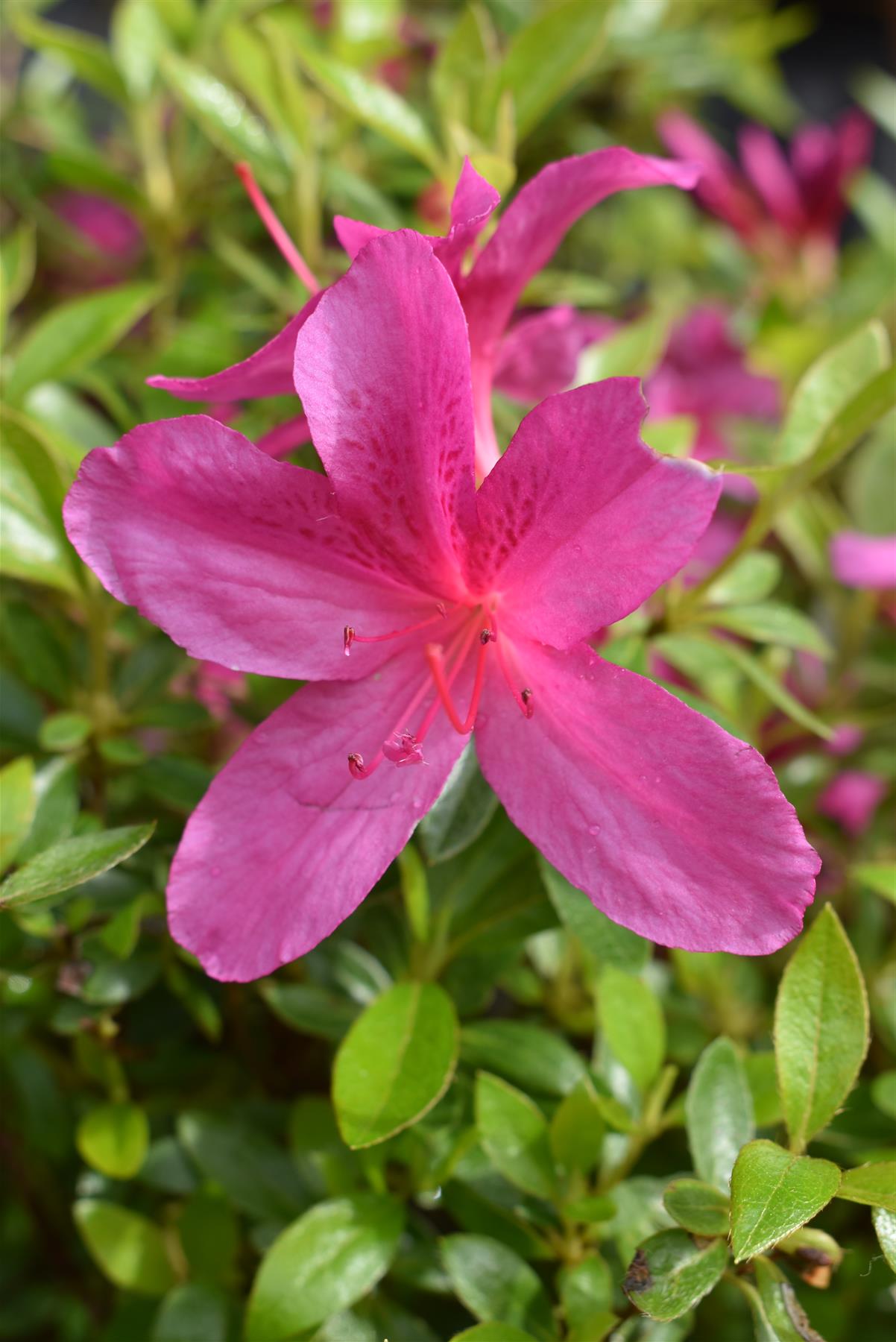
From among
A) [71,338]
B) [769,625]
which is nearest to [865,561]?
[769,625]

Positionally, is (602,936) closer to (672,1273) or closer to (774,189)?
(672,1273)

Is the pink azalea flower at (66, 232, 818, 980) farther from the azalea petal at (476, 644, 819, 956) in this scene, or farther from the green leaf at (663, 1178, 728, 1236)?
the green leaf at (663, 1178, 728, 1236)

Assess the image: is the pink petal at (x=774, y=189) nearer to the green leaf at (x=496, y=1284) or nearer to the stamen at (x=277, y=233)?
the stamen at (x=277, y=233)

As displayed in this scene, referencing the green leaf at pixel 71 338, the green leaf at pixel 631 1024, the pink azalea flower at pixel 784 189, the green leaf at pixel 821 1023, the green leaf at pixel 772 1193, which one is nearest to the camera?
the green leaf at pixel 772 1193

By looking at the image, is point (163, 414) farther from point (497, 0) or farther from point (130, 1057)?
point (497, 0)

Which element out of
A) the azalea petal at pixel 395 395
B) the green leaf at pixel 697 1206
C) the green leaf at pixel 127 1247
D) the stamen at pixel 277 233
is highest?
the stamen at pixel 277 233

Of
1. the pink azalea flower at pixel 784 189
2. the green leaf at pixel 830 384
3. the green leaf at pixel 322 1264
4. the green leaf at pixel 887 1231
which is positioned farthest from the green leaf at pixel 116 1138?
the pink azalea flower at pixel 784 189

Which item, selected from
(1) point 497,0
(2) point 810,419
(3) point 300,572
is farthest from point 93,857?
(1) point 497,0
